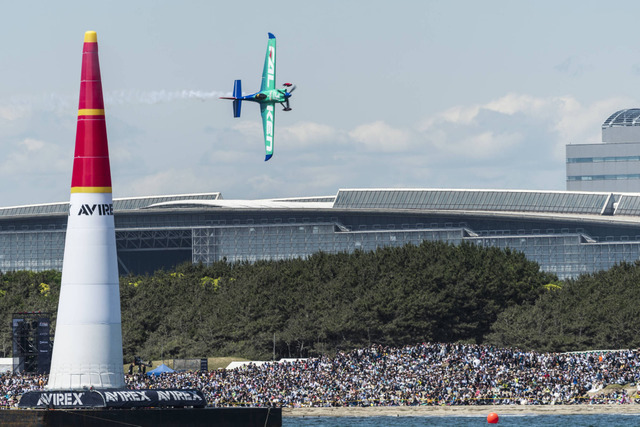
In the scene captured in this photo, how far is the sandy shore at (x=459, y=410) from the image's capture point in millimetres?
79250

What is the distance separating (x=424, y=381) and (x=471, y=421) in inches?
261

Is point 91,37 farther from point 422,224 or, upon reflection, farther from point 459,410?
point 422,224

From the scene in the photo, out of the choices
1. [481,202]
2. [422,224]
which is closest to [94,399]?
A: [422,224]

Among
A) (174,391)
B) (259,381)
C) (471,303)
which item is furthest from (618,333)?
(174,391)

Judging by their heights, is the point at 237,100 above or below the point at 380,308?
above

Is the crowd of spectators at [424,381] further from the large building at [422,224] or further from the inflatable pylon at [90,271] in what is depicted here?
the large building at [422,224]

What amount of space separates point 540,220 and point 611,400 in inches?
3840

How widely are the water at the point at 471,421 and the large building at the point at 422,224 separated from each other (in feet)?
300

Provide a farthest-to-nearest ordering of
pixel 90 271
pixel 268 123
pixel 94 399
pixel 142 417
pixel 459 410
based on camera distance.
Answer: pixel 459 410
pixel 268 123
pixel 142 417
pixel 90 271
pixel 94 399

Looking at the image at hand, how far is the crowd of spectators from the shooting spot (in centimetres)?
8206

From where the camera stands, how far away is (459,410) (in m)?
81.2

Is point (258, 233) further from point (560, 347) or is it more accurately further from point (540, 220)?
point (560, 347)

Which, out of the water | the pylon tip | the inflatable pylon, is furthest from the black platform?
the water

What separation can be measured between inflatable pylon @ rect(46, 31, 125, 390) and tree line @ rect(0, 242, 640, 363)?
196ft
